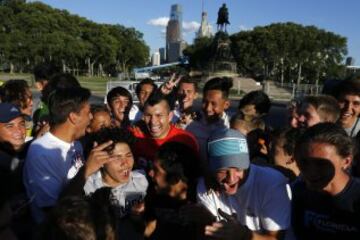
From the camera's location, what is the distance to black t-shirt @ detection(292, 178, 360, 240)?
8.21 feet

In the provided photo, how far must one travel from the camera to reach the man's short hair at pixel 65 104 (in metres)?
3.54

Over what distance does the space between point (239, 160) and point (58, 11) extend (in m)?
67.2

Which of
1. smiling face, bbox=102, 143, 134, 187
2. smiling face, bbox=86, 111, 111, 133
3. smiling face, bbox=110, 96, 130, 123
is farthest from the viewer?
smiling face, bbox=110, 96, 130, 123

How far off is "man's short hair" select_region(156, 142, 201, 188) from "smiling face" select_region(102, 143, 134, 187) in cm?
27

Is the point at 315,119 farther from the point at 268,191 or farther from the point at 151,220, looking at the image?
the point at 151,220

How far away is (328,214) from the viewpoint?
2.56 m

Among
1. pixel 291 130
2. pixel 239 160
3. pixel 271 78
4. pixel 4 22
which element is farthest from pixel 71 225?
pixel 271 78

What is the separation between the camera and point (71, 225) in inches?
81.6

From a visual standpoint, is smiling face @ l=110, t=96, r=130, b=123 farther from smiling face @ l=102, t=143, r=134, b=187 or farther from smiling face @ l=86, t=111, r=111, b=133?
smiling face @ l=102, t=143, r=134, b=187

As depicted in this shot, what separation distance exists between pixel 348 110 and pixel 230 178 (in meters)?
2.06

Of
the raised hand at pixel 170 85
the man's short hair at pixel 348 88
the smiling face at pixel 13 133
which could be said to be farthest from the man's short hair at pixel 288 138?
the raised hand at pixel 170 85

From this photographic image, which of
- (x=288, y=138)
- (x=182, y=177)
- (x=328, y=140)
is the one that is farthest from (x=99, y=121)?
(x=328, y=140)

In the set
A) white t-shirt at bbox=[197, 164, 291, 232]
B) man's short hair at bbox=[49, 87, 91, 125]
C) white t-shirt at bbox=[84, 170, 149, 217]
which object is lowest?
white t-shirt at bbox=[84, 170, 149, 217]

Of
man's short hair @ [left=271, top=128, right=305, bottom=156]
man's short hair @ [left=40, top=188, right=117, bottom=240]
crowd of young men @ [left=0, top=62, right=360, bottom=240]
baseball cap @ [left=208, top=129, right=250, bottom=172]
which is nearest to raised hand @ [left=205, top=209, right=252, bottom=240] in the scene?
crowd of young men @ [left=0, top=62, right=360, bottom=240]
